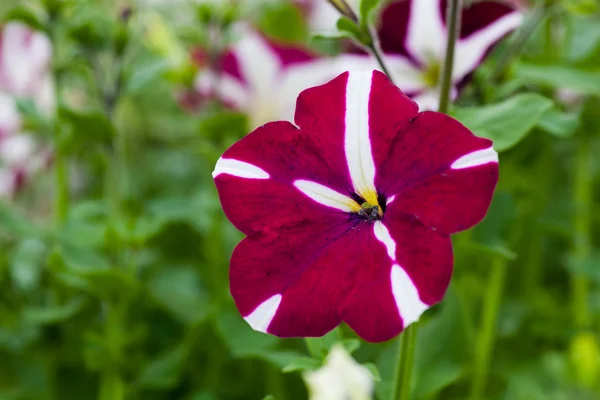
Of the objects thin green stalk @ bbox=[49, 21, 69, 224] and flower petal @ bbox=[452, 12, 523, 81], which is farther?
thin green stalk @ bbox=[49, 21, 69, 224]

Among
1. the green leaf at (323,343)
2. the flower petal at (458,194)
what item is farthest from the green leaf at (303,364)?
the flower petal at (458,194)

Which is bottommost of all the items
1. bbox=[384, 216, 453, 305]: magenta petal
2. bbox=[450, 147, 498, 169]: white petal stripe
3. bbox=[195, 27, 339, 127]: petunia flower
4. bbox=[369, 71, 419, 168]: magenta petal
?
bbox=[195, 27, 339, 127]: petunia flower

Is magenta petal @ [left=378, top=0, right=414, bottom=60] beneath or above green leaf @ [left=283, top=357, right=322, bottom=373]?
above

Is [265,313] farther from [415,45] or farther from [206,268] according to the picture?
[206,268]

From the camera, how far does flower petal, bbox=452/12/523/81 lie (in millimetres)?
526

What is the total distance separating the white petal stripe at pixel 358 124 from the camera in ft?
1.18

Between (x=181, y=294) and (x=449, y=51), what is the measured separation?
473mm

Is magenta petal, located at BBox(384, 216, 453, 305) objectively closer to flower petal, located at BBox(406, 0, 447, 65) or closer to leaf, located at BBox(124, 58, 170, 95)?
flower petal, located at BBox(406, 0, 447, 65)

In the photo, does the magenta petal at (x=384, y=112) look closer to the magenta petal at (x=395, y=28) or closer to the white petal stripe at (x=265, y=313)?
the white petal stripe at (x=265, y=313)

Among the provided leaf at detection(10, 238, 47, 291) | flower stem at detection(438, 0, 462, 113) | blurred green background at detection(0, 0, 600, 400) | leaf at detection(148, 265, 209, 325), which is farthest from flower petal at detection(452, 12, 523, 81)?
leaf at detection(10, 238, 47, 291)

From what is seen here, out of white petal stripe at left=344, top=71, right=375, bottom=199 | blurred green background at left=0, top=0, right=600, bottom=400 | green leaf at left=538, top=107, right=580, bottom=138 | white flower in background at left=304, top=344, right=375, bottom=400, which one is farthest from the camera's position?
Result: blurred green background at left=0, top=0, right=600, bottom=400

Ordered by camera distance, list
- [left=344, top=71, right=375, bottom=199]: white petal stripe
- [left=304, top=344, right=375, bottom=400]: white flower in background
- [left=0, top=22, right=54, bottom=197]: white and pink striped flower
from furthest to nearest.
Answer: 1. [left=0, top=22, right=54, bottom=197]: white and pink striped flower
2. [left=344, top=71, right=375, bottom=199]: white petal stripe
3. [left=304, top=344, right=375, bottom=400]: white flower in background

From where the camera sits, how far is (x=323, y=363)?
1.29ft

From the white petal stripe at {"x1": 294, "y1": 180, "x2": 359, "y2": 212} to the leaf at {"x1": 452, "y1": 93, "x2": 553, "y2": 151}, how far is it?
0.10m
